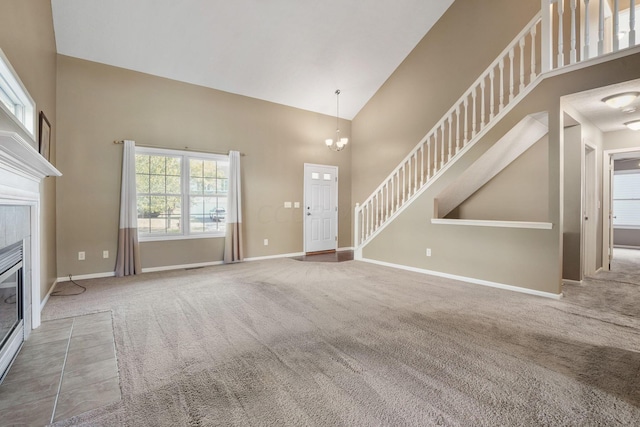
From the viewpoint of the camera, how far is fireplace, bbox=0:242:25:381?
2.01 metres

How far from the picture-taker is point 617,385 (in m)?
1.85

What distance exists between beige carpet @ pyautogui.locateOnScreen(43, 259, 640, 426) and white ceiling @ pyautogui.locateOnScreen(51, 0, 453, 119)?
11.7 ft

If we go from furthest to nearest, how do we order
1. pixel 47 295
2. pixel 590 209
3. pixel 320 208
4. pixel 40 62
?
pixel 320 208 → pixel 590 209 → pixel 47 295 → pixel 40 62

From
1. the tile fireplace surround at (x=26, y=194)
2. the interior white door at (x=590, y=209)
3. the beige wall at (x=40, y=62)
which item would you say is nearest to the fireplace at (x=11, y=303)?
the tile fireplace surround at (x=26, y=194)

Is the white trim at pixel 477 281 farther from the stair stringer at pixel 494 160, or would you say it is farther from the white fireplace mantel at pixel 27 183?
the white fireplace mantel at pixel 27 183

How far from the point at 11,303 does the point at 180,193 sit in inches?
128

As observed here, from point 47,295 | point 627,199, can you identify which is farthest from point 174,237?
point 627,199

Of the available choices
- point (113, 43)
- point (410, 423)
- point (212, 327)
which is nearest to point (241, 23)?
point (113, 43)

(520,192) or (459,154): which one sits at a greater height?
(459,154)

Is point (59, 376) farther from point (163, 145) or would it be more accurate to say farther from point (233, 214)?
point (163, 145)

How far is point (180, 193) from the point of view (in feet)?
17.6

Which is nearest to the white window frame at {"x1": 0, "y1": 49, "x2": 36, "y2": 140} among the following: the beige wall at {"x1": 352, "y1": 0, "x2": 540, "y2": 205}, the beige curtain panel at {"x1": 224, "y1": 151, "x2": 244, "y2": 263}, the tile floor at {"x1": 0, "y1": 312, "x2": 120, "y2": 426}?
the tile floor at {"x1": 0, "y1": 312, "x2": 120, "y2": 426}

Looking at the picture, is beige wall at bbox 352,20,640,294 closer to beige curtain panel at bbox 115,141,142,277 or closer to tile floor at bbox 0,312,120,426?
beige curtain panel at bbox 115,141,142,277

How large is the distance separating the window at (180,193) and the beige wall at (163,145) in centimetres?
18
